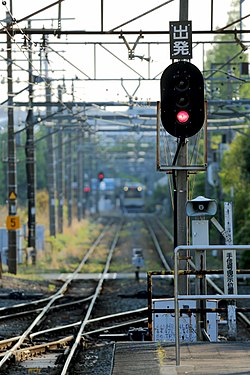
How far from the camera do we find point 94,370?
45.1 ft

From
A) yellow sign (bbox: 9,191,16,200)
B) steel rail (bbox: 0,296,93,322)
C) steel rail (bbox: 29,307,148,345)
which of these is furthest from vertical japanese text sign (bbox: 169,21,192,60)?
yellow sign (bbox: 9,191,16,200)

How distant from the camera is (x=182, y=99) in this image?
12648 millimetres

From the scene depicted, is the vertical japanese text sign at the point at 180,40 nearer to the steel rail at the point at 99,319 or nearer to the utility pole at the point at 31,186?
the steel rail at the point at 99,319

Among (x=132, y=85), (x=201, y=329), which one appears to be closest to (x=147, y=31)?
(x=201, y=329)

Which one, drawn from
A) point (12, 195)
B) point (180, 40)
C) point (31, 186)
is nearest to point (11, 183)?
point (12, 195)

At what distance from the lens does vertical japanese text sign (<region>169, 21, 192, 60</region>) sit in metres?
14.0

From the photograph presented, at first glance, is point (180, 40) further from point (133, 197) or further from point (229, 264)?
point (133, 197)

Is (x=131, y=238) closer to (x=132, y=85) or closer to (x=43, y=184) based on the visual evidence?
(x=43, y=184)

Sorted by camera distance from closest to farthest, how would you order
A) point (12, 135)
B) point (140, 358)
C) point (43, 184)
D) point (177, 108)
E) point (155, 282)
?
point (140, 358)
point (177, 108)
point (155, 282)
point (12, 135)
point (43, 184)

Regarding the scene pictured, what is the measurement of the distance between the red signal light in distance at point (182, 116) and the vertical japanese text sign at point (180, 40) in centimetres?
159

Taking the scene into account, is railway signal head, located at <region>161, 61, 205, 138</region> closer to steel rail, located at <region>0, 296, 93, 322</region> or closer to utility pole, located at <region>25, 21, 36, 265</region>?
steel rail, located at <region>0, 296, 93, 322</region>

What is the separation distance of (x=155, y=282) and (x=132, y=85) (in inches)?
233

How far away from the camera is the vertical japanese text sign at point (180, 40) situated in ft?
45.8

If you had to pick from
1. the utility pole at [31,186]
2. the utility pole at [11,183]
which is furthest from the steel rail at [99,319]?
the utility pole at [31,186]
